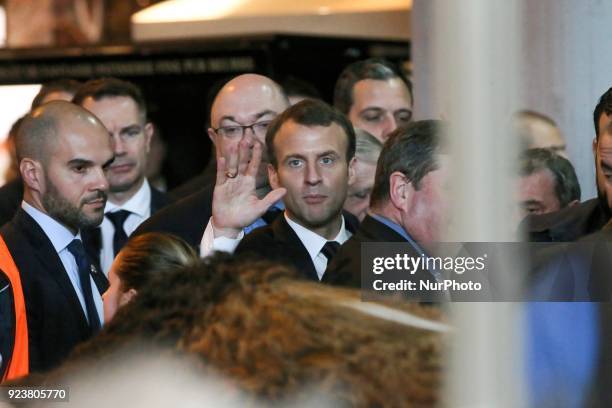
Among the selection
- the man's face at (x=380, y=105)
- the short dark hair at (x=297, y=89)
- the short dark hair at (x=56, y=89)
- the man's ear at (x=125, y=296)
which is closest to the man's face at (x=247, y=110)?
the man's face at (x=380, y=105)

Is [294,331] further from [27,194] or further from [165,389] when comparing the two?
[27,194]

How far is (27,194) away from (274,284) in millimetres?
2728

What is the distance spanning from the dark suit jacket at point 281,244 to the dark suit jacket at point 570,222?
0.70 meters

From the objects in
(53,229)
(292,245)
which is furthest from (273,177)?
(53,229)

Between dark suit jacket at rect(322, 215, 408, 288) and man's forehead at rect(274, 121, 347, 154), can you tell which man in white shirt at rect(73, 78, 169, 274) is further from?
dark suit jacket at rect(322, 215, 408, 288)

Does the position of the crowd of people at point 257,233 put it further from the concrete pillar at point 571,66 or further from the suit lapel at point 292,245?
the concrete pillar at point 571,66

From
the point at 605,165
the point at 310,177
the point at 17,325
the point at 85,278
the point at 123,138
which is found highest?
the point at 123,138

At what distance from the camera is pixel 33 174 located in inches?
183

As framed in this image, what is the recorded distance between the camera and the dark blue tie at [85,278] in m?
4.30

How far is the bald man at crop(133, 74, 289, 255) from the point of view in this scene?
4.40m

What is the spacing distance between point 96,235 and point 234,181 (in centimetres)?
136

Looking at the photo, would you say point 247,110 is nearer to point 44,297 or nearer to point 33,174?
point 33,174

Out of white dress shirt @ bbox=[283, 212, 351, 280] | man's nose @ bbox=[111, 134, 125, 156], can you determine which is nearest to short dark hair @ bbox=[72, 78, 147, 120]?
man's nose @ bbox=[111, 134, 125, 156]

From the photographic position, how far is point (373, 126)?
6227mm
